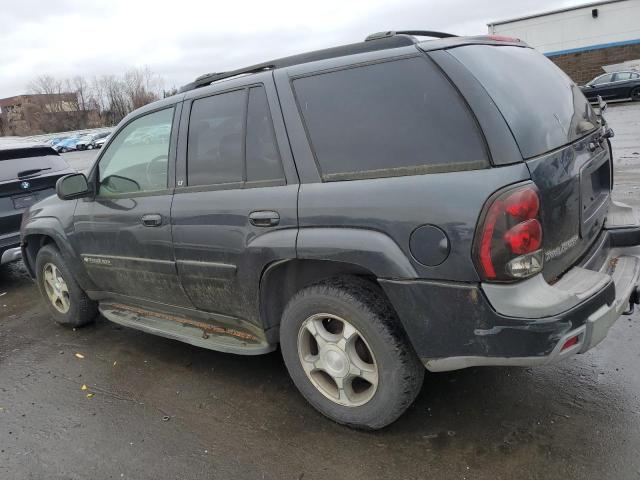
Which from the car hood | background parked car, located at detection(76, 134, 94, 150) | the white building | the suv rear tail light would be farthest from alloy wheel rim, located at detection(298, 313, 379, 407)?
background parked car, located at detection(76, 134, 94, 150)

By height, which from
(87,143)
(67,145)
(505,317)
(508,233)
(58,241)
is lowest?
(505,317)

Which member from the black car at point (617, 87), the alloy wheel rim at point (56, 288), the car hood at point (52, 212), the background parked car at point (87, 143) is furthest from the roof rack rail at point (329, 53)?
the background parked car at point (87, 143)

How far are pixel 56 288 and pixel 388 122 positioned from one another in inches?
146

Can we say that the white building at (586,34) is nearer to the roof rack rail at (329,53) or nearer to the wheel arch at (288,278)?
the roof rack rail at (329,53)

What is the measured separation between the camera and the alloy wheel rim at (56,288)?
4.64m

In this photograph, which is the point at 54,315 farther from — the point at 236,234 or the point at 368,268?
the point at 368,268

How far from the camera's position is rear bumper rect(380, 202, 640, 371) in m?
2.18

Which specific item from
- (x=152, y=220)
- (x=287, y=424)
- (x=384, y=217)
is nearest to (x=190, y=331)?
(x=152, y=220)

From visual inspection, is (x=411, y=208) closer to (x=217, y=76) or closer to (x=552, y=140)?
(x=552, y=140)

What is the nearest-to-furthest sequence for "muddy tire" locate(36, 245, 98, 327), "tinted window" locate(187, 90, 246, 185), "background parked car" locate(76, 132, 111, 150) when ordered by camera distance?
"tinted window" locate(187, 90, 246, 185) → "muddy tire" locate(36, 245, 98, 327) → "background parked car" locate(76, 132, 111, 150)

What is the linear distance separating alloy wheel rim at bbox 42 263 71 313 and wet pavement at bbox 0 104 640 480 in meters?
0.85

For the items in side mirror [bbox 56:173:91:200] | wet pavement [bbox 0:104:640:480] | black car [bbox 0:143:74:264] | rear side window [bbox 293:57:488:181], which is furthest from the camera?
black car [bbox 0:143:74:264]

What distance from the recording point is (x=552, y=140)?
2.42 m

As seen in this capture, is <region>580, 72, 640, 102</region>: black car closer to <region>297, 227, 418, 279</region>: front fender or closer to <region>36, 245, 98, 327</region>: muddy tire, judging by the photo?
<region>36, 245, 98, 327</region>: muddy tire
